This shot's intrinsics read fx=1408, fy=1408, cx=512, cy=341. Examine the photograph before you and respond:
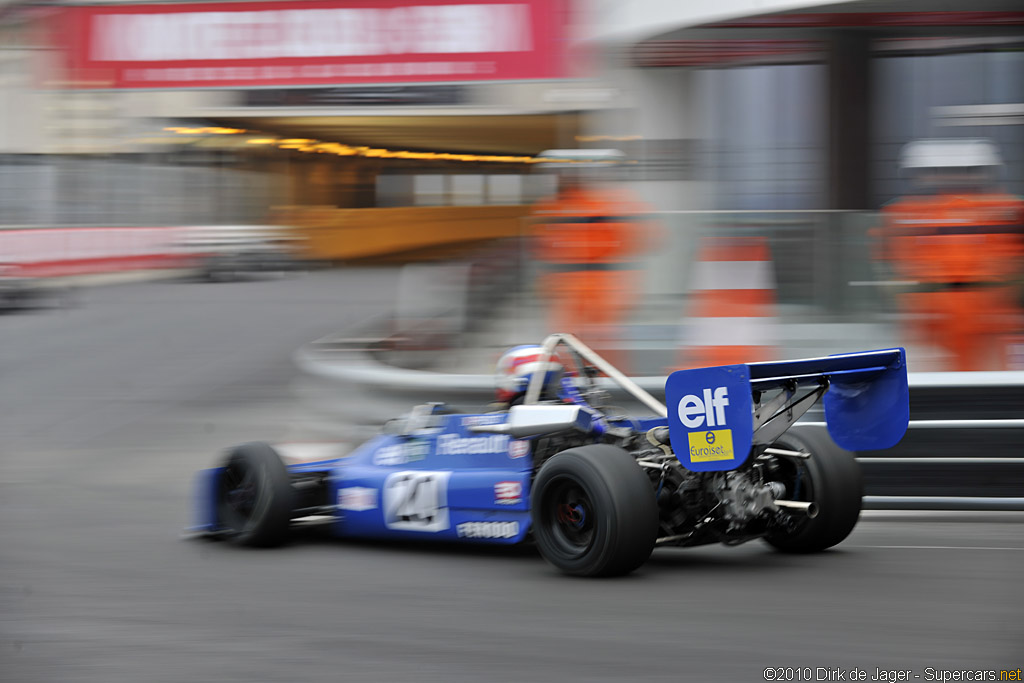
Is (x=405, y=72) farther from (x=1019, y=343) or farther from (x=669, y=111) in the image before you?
(x=1019, y=343)

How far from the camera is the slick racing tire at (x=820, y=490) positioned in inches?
244

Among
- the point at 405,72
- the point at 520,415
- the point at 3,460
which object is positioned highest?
the point at 405,72

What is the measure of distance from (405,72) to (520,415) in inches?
271

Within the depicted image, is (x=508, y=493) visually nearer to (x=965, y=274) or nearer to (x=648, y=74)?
(x=965, y=274)

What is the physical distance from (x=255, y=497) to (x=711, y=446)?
2626mm

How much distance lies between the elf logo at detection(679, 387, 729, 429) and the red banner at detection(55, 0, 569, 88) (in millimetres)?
7146

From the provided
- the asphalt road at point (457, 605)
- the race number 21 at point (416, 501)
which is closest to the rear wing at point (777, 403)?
the asphalt road at point (457, 605)

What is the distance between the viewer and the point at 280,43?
12758mm

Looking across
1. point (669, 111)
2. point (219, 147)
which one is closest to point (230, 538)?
point (669, 111)

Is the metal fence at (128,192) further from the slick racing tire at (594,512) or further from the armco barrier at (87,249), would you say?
the slick racing tire at (594,512)

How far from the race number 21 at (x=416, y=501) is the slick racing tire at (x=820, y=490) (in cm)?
154

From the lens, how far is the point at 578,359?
691 cm

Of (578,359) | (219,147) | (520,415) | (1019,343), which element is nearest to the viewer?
(520,415)

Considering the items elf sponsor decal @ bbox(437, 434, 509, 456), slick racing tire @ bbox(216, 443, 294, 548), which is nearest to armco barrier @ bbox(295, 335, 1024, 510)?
elf sponsor decal @ bbox(437, 434, 509, 456)
